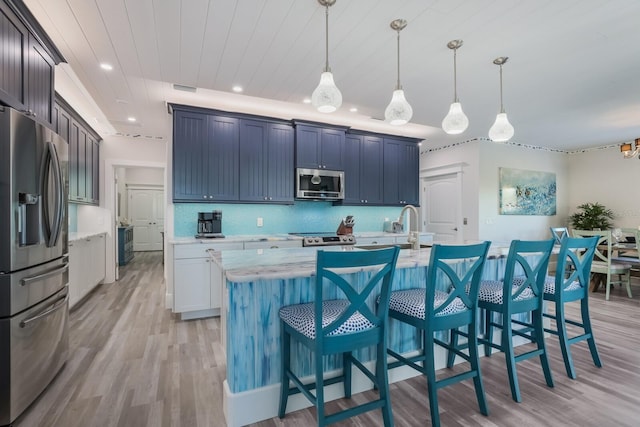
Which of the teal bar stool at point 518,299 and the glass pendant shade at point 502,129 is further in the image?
the glass pendant shade at point 502,129

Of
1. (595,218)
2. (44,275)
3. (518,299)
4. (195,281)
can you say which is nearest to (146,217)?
(195,281)

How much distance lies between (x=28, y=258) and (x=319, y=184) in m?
3.30

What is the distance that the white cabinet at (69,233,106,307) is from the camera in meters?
3.68

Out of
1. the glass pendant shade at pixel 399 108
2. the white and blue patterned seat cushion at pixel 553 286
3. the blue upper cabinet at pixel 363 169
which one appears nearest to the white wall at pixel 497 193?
the blue upper cabinet at pixel 363 169

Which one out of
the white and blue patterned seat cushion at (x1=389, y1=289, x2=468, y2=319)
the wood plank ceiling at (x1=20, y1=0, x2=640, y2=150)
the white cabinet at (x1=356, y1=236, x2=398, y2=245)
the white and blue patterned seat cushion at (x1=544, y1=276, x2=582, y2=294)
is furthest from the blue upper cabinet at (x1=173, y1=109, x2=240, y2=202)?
the white and blue patterned seat cushion at (x1=544, y1=276, x2=582, y2=294)

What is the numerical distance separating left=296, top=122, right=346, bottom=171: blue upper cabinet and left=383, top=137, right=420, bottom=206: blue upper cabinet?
90 centimetres

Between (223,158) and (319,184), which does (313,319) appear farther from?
(319,184)

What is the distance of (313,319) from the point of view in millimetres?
1617

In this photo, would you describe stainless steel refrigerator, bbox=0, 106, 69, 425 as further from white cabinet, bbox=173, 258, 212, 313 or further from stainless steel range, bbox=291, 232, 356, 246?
stainless steel range, bbox=291, 232, 356, 246

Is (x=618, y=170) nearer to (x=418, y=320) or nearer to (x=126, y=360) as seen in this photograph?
(x=418, y=320)

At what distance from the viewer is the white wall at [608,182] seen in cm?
600

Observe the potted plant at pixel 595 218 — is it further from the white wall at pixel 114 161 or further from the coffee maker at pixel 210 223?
the white wall at pixel 114 161

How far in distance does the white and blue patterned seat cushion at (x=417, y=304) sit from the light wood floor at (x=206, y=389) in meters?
0.61

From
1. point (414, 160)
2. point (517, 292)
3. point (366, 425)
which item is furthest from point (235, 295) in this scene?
point (414, 160)
